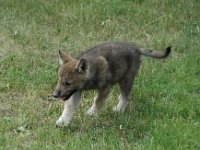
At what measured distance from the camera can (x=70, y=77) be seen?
7.16 meters

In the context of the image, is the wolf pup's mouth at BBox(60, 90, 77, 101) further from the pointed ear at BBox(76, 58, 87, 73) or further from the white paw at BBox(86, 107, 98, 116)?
the white paw at BBox(86, 107, 98, 116)

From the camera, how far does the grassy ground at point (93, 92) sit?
22.7ft

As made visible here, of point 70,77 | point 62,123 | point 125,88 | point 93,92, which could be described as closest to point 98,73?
point 70,77

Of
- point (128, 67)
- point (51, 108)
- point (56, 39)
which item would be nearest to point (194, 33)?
point (56, 39)

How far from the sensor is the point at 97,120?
7457 millimetres

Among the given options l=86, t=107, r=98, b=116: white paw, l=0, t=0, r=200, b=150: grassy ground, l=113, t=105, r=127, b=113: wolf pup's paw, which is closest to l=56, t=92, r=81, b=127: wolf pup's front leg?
l=0, t=0, r=200, b=150: grassy ground

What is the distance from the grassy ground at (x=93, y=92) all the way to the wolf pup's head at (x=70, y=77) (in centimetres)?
43

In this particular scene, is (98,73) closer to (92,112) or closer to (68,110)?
(92,112)

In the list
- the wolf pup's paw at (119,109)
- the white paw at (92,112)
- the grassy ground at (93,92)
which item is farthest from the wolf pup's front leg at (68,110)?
the wolf pup's paw at (119,109)

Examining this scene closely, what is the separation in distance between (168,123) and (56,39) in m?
4.00

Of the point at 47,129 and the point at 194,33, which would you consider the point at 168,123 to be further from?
the point at 194,33

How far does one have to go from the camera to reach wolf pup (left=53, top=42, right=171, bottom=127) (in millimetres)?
7180

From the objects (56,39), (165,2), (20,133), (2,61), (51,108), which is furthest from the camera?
(165,2)

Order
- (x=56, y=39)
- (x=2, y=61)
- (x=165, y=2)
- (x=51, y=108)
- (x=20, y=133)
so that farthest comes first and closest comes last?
(x=165, y=2) < (x=56, y=39) < (x=2, y=61) < (x=51, y=108) < (x=20, y=133)
